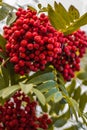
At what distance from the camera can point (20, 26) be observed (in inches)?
27.1

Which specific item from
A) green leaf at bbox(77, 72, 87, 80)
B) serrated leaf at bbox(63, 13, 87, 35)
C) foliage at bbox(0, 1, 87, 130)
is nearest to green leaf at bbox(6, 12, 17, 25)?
foliage at bbox(0, 1, 87, 130)

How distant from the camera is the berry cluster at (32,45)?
661 millimetres

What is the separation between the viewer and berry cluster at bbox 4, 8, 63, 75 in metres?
0.66

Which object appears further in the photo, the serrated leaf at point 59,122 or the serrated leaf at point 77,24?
the serrated leaf at point 59,122

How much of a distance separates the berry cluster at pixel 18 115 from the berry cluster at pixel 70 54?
10cm

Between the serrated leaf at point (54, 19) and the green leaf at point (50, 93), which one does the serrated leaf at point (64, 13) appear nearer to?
the serrated leaf at point (54, 19)

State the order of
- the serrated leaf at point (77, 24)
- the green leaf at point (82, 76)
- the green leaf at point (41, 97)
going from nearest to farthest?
the green leaf at point (41, 97)
the serrated leaf at point (77, 24)
the green leaf at point (82, 76)

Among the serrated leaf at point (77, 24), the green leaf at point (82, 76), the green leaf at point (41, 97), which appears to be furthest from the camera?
the green leaf at point (82, 76)

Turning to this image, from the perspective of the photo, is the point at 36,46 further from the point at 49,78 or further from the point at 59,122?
the point at 59,122

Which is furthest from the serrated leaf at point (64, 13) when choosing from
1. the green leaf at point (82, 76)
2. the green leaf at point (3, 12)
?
the green leaf at point (82, 76)

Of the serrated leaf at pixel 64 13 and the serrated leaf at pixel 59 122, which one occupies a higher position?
the serrated leaf at pixel 64 13

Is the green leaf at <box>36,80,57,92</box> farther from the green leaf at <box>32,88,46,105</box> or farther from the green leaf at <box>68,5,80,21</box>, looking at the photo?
the green leaf at <box>68,5,80,21</box>

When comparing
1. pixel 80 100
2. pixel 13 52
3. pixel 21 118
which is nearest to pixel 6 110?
pixel 21 118

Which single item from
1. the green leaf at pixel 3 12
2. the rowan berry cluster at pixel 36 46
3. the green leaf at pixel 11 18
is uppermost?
the green leaf at pixel 3 12
